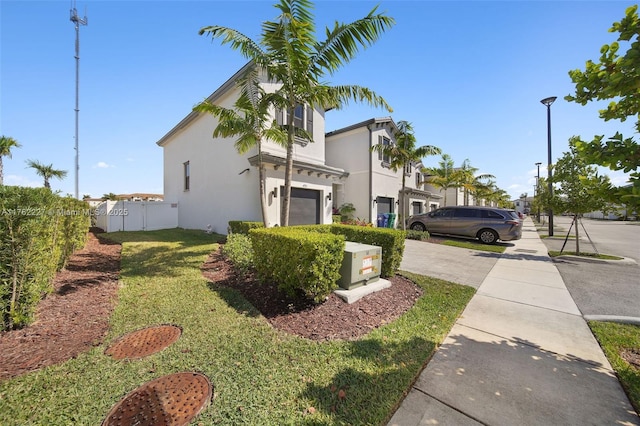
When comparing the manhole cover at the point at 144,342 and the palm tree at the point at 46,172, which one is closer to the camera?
the manhole cover at the point at 144,342

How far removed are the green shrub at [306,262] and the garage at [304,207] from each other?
665 centimetres

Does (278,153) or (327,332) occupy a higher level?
(278,153)

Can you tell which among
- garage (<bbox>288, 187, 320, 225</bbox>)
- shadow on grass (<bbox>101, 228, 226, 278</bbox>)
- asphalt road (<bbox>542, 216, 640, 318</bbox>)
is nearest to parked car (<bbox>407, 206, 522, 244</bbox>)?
asphalt road (<bbox>542, 216, 640, 318</bbox>)

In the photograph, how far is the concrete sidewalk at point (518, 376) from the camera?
2264 mm

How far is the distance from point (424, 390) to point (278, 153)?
10432mm

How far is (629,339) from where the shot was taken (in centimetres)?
355

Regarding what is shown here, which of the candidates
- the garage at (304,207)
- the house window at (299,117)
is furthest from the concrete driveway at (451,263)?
the house window at (299,117)

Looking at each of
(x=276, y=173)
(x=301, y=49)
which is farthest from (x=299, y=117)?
(x=301, y=49)

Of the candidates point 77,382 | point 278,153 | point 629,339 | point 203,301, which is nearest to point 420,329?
point 629,339

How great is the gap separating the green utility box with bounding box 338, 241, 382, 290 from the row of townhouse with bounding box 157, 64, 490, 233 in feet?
17.9

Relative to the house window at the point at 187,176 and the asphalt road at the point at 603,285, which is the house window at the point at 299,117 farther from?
the asphalt road at the point at 603,285

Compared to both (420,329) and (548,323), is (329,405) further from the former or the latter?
(548,323)

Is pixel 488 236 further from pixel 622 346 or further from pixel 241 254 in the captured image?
pixel 241 254

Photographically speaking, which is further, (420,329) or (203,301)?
(203,301)
